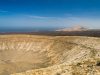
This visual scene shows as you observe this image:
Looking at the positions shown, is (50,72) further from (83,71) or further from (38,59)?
(38,59)

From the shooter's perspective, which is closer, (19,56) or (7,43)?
(19,56)

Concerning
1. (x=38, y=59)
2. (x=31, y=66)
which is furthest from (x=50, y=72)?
(x=38, y=59)

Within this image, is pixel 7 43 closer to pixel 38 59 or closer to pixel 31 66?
pixel 38 59

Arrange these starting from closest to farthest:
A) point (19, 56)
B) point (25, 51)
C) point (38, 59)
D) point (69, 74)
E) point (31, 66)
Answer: point (69, 74), point (31, 66), point (38, 59), point (19, 56), point (25, 51)

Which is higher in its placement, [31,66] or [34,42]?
[34,42]

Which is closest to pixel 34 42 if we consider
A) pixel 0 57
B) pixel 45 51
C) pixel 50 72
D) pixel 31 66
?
pixel 45 51

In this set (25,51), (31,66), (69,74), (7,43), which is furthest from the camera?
(7,43)
